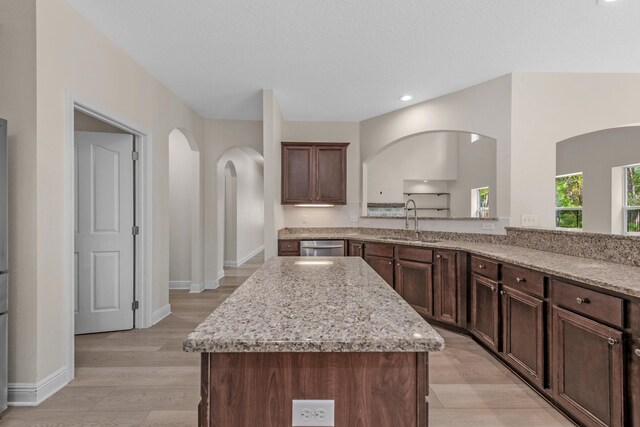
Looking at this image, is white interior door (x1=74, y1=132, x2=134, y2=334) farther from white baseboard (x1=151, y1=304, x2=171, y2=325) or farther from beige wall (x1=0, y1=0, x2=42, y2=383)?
beige wall (x1=0, y1=0, x2=42, y2=383)

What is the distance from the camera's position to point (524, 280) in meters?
2.30

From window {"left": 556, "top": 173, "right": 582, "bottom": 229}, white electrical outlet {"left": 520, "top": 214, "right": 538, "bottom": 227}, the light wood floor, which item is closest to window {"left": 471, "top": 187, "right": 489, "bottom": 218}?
window {"left": 556, "top": 173, "right": 582, "bottom": 229}

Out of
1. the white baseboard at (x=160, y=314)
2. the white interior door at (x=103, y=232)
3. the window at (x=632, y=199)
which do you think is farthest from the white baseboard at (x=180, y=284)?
the window at (x=632, y=199)

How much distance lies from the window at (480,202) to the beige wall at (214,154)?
558 centimetres

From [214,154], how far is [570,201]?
637cm

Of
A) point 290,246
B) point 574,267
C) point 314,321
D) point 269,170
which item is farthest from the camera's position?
point 290,246

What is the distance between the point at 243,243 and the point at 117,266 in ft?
14.8

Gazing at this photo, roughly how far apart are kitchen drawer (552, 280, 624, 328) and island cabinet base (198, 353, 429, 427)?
4.46ft

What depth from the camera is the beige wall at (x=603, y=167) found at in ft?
15.6

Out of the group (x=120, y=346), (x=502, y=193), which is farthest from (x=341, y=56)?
(x=120, y=346)

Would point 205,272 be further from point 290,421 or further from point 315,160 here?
point 290,421

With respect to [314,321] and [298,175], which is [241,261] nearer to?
[298,175]

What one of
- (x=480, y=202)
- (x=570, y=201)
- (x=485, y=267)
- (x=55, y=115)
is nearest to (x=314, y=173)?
(x=485, y=267)

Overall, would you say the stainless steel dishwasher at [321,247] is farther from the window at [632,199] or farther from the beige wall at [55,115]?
the window at [632,199]
